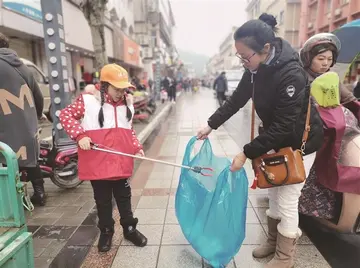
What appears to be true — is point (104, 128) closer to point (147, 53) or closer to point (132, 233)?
point (132, 233)

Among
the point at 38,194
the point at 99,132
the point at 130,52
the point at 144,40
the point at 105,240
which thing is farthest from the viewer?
the point at 144,40

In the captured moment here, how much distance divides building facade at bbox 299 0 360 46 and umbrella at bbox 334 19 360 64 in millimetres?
14773

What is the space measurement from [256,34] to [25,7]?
34.8 feet

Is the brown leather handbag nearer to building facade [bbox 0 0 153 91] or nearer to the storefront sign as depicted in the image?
building facade [bbox 0 0 153 91]

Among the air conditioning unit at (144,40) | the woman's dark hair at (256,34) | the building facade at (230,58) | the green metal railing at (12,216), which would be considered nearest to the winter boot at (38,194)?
the green metal railing at (12,216)

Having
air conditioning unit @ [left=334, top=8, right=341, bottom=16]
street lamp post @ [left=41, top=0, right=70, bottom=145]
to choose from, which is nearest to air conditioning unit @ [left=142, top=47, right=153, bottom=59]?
air conditioning unit @ [left=334, top=8, right=341, bottom=16]

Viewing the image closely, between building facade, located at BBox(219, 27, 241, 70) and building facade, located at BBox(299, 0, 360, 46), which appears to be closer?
building facade, located at BBox(299, 0, 360, 46)

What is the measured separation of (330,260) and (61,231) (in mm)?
2537

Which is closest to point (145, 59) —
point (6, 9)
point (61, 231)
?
point (6, 9)

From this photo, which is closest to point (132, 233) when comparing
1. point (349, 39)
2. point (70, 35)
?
point (349, 39)

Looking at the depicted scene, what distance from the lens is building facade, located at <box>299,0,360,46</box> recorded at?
671 inches

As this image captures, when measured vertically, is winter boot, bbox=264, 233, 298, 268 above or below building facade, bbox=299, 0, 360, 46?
below

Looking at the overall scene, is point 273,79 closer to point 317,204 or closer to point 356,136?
point 356,136

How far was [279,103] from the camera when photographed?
2.01 meters
